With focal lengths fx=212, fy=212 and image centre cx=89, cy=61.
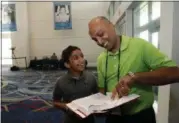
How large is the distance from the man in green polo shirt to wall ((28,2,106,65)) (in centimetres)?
974

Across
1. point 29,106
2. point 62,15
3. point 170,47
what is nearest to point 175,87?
point 170,47

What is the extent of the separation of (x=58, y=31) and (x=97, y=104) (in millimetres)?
10192

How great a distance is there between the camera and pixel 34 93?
16.7 feet

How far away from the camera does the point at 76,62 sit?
5.26ft

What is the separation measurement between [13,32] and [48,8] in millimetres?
2174

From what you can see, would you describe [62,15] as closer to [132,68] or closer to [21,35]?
[21,35]

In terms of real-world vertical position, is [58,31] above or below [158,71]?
above

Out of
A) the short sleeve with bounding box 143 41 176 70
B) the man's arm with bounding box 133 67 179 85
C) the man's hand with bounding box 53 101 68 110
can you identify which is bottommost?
the man's hand with bounding box 53 101 68 110

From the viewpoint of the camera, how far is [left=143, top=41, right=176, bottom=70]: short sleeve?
1.11 meters

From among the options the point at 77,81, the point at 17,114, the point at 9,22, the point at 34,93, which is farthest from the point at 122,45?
the point at 9,22

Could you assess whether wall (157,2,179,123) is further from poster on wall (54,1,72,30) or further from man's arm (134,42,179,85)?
poster on wall (54,1,72,30)

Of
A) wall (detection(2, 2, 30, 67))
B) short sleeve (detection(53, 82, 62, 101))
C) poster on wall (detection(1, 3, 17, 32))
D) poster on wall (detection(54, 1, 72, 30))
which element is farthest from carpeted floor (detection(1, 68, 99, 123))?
poster on wall (detection(1, 3, 17, 32))

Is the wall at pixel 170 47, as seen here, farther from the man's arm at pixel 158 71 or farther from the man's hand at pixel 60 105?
the man's hand at pixel 60 105

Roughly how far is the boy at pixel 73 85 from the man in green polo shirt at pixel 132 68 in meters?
0.34
